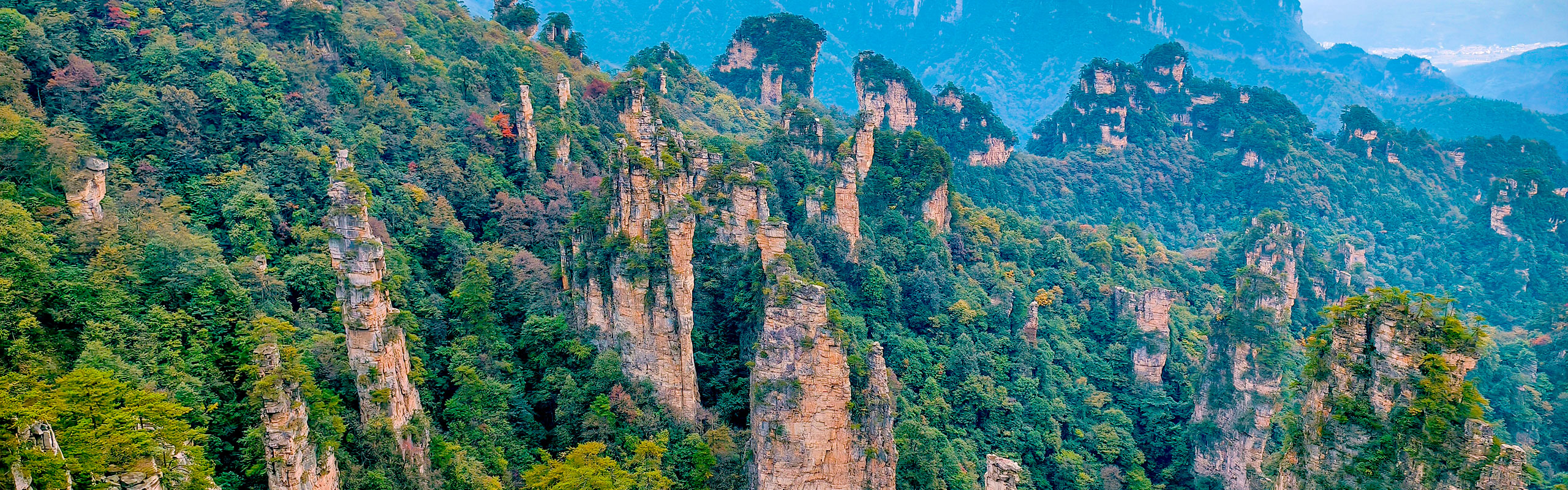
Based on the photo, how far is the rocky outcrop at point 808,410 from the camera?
2691cm

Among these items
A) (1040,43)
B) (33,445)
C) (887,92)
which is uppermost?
(1040,43)

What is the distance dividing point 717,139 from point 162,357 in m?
31.8

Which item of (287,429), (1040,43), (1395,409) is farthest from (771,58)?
(1040,43)

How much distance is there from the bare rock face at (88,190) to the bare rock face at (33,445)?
429 inches

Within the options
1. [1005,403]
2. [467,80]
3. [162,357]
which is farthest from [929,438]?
[467,80]

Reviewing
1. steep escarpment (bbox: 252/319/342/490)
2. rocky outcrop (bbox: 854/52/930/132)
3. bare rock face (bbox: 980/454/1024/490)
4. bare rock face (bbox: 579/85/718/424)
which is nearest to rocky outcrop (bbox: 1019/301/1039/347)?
bare rock face (bbox: 579/85/718/424)

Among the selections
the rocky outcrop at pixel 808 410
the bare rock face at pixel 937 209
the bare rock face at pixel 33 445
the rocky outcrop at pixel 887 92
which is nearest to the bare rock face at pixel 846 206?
the bare rock face at pixel 937 209

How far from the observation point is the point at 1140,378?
139ft

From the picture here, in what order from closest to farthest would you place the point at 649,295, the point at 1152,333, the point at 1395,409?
the point at 1395,409 < the point at 649,295 < the point at 1152,333

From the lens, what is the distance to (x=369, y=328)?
24219 millimetres

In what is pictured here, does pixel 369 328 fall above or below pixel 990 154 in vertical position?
below

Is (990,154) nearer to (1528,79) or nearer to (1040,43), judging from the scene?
(1040,43)

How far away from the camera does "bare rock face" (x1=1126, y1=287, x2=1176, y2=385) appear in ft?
138

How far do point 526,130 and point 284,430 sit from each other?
23163mm
